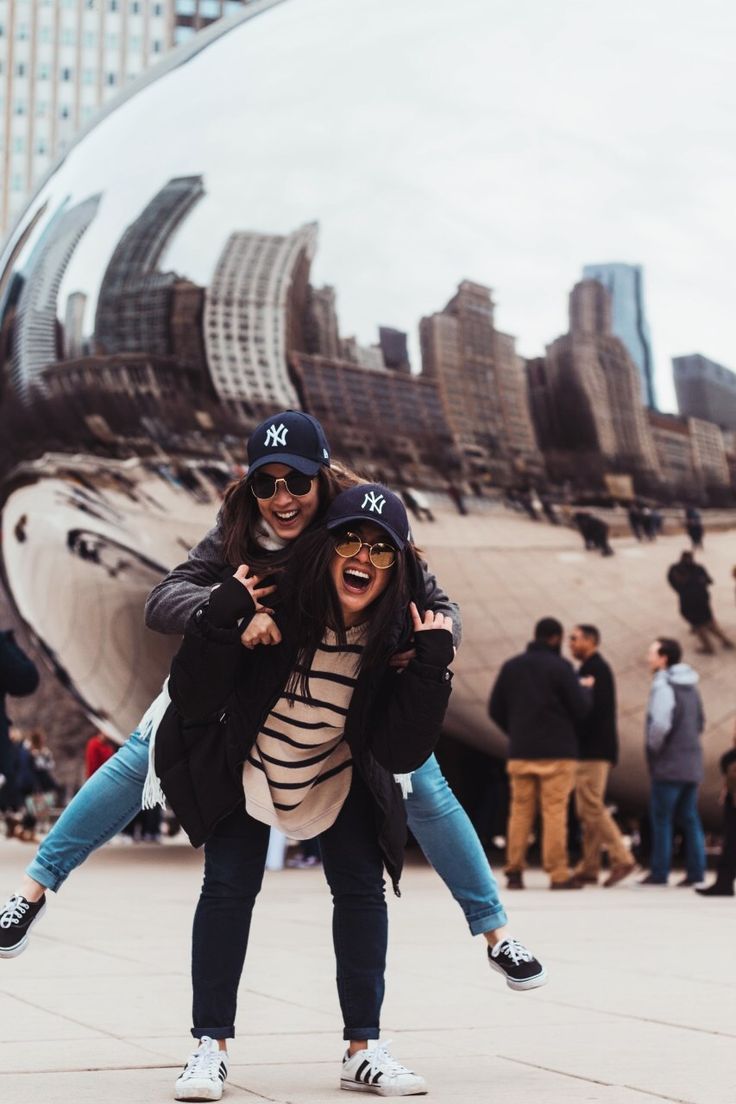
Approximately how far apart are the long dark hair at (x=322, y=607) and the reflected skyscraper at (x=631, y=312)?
6057 millimetres

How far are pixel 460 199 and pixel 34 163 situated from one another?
106 metres

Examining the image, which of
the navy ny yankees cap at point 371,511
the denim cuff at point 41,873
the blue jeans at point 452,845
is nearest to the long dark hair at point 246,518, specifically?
the navy ny yankees cap at point 371,511

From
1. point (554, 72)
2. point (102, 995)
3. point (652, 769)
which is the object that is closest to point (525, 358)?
point (554, 72)

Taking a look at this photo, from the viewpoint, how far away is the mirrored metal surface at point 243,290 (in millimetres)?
9508

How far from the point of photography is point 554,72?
9570 mm

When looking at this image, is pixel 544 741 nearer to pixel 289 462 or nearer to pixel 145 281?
pixel 145 281

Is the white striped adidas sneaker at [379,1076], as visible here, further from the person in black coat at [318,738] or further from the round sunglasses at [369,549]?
the round sunglasses at [369,549]

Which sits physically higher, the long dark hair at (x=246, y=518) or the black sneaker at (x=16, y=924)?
the long dark hair at (x=246, y=518)

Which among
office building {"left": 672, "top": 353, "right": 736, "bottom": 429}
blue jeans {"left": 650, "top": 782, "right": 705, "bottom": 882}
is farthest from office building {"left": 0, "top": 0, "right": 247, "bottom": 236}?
Answer: blue jeans {"left": 650, "top": 782, "right": 705, "bottom": 882}

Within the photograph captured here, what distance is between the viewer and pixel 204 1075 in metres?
3.53

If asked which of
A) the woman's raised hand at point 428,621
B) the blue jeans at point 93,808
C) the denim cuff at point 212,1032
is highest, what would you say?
the woman's raised hand at point 428,621

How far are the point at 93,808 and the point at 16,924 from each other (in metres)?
0.30

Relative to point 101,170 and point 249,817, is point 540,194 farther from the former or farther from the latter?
point 249,817

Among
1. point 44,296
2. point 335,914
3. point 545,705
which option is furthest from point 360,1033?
point 44,296
